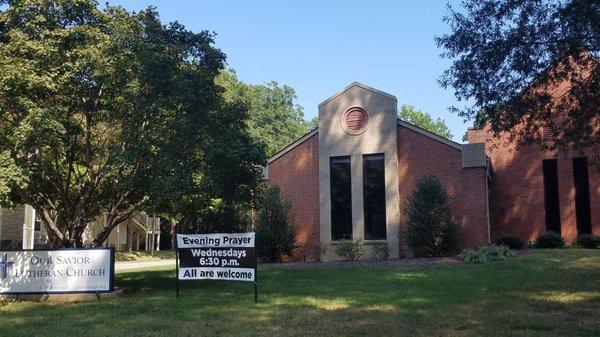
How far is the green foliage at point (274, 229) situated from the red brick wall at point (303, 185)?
56.3 inches

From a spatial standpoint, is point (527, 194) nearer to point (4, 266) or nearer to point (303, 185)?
point (303, 185)

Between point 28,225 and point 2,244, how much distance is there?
333 cm

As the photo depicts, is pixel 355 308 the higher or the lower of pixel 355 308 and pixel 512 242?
the lower

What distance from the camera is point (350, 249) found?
23.9 m

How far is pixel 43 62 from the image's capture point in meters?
13.0

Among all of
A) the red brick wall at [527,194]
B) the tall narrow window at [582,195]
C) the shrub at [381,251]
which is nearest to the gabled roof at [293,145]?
the shrub at [381,251]

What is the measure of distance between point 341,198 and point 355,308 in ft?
47.2

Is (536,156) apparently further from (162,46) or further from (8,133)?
(8,133)

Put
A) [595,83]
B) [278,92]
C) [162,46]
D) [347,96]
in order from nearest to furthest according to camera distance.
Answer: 1. [595,83]
2. [162,46]
3. [347,96]
4. [278,92]

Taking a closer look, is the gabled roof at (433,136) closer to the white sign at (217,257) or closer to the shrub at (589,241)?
the shrub at (589,241)

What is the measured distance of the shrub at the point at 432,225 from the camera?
21.8 m

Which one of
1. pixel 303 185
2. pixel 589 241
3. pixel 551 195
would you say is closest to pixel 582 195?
pixel 551 195

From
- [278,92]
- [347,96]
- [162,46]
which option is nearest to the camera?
[162,46]

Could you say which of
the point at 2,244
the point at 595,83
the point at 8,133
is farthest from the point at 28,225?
the point at 595,83
